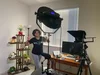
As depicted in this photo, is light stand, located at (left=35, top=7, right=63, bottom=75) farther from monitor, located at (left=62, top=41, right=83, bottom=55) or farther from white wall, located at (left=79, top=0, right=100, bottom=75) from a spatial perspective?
white wall, located at (left=79, top=0, right=100, bottom=75)

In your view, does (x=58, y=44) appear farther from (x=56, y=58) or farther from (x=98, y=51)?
(x=98, y=51)

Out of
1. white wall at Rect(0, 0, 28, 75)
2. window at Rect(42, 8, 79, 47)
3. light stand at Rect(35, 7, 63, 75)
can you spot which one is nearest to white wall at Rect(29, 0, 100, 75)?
window at Rect(42, 8, 79, 47)

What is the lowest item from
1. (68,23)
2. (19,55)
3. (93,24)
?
(19,55)

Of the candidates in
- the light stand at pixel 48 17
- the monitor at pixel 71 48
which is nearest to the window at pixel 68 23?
the monitor at pixel 71 48

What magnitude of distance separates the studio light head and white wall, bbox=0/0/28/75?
6.10ft

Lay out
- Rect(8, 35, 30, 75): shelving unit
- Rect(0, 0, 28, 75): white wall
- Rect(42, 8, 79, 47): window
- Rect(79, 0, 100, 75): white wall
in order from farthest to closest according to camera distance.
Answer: Rect(8, 35, 30, 75): shelving unit
Rect(0, 0, 28, 75): white wall
Rect(42, 8, 79, 47): window
Rect(79, 0, 100, 75): white wall

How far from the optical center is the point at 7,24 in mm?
3771

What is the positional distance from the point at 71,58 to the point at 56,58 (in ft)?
1.30

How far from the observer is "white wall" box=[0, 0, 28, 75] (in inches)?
143

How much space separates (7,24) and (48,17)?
195 centimetres

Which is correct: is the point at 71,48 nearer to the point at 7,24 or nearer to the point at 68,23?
the point at 68,23

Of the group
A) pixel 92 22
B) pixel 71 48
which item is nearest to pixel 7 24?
pixel 71 48

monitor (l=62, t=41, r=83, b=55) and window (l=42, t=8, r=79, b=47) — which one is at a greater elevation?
window (l=42, t=8, r=79, b=47)

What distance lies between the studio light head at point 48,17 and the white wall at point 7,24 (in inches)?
73.2
